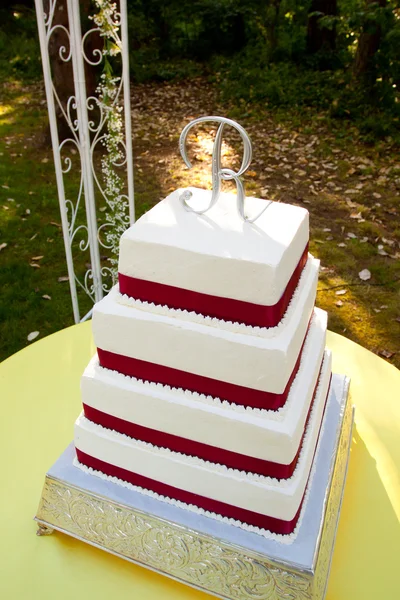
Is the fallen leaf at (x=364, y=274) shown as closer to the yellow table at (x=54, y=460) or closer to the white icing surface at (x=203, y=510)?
the yellow table at (x=54, y=460)

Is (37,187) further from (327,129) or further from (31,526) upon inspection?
(31,526)

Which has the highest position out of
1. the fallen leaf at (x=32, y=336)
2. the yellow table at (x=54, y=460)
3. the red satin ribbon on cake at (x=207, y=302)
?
the red satin ribbon on cake at (x=207, y=302)

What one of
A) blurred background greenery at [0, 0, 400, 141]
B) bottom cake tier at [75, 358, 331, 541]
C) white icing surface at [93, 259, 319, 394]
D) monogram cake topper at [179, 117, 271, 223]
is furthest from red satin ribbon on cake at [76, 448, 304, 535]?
blurred background greenery at [0, 0, 400, 141]

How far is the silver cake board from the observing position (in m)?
2.44

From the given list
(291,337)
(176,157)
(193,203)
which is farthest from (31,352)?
(176,157)

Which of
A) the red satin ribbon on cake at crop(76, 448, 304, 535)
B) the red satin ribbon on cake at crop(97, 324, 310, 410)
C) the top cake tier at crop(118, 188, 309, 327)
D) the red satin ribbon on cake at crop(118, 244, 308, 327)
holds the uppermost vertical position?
the top cake tier at crop(118, 188, 309, 327)

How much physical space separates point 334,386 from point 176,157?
6.07 meters

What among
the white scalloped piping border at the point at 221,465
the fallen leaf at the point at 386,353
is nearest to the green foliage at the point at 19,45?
the fallen leaf at the point at 386,353

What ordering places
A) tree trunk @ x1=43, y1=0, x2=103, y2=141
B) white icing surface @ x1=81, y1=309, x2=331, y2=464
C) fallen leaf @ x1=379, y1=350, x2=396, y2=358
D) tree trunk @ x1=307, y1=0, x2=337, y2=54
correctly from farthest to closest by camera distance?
tree trunk @ x1=307, y1=0, x2=337, y2=54
tree trunk @ x1=43, y1=0, x2=103, y2=141
fallen leaf @ x1=379, y1=350, x2=396, y2=358
white icing surface @ x1=81, y1=309, x2=331, y2=464

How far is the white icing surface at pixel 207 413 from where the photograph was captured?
2.32 metres

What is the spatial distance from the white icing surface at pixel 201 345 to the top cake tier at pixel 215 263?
0.07 metres

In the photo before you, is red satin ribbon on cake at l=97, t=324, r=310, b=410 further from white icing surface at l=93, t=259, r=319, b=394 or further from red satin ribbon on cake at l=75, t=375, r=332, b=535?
red satin ribbon on cake at l=75, t=375, r=332, b=535

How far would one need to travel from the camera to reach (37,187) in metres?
7.84

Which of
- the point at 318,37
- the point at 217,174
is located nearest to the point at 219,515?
the point at 217,174
